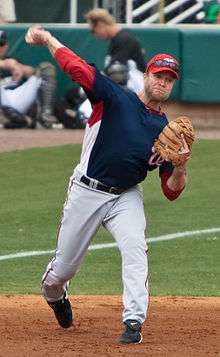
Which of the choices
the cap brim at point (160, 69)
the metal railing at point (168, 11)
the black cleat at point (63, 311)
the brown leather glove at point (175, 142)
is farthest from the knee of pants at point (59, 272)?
the metal railing at point (168, 11)

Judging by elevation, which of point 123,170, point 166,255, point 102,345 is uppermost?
point 123,170

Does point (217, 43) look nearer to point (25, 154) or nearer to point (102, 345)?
point (25, 154)

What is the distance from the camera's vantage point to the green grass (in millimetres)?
9422

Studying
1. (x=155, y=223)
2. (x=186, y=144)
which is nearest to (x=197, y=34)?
(x=155, y=223)

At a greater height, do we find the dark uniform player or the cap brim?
the cap brim

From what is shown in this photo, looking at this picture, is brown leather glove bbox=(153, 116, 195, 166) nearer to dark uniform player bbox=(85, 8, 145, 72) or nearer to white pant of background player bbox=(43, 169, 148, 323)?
white pant of background player bbox=(43, 169, 148, 323)

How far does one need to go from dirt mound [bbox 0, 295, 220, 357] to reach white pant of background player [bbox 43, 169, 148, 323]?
0.93 ft

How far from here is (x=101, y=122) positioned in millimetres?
6773

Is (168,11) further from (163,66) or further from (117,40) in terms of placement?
(163,66)

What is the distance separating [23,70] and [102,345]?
10.8m

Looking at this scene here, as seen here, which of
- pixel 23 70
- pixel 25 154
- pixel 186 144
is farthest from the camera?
pixel 23 70

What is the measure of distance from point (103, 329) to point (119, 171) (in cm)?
113

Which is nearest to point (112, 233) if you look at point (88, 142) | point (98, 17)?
point (88, 142)

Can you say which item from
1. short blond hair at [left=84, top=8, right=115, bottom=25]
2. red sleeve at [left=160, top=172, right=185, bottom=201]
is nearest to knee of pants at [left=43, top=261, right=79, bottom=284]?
red sleeve at [left=160, top=172, right=185, bottom=201]
